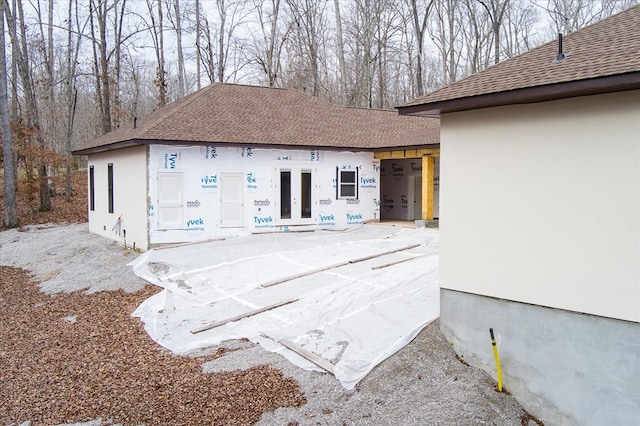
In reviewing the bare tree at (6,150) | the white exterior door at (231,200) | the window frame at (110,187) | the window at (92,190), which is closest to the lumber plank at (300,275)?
the white exterior door at (231,200)

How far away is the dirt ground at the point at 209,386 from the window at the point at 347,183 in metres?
8.81

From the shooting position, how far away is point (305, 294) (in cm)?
945

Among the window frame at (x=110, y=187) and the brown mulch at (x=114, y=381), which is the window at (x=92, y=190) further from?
the brown mulch at (x=114, y=381)

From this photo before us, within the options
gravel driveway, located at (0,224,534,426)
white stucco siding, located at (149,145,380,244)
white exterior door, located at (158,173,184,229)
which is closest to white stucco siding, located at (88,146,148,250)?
white exterior door, located at (158,173,184,229)

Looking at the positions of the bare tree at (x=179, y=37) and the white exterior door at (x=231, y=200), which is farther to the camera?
the bare tree at (x=179, y=37)

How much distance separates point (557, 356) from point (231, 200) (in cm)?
1072

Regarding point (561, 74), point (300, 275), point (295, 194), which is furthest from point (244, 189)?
point (561, 74)

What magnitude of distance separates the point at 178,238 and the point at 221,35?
23701 millimetres

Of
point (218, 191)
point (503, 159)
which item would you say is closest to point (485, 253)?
point (503, 159)

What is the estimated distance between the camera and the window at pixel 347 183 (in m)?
17.0

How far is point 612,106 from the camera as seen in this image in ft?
18.0

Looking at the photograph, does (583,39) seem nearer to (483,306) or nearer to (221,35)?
(483,306)

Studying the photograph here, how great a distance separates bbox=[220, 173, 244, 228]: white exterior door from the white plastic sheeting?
720 millimetres

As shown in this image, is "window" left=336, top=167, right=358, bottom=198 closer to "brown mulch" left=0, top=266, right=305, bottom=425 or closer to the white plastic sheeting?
the white plastic sheeting
